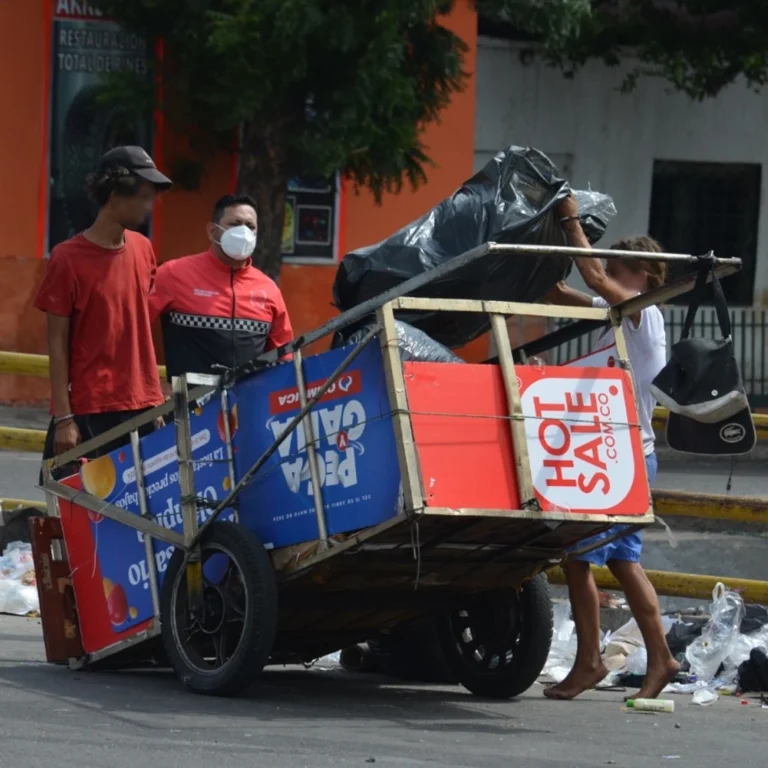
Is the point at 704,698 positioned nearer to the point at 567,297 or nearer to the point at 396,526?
the point at 567,297

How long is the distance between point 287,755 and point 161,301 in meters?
2.26

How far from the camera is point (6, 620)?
8.16 m

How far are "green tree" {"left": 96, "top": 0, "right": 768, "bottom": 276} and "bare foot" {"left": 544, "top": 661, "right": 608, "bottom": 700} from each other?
8.94 metres

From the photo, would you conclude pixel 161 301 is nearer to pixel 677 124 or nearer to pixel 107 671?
pixel 107 671

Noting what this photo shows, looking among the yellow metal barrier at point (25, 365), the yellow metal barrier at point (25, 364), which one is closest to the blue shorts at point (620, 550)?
the yellow metal barrier at point (25, 365)

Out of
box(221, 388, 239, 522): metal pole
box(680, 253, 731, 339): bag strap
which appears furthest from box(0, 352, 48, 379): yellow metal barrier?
box(680, 253, 731, 339): bag strap

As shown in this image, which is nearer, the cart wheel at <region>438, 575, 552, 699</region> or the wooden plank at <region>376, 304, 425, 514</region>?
the wooden plank at <region>376, 304, 425, 514</region>

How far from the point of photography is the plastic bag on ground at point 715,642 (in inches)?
280

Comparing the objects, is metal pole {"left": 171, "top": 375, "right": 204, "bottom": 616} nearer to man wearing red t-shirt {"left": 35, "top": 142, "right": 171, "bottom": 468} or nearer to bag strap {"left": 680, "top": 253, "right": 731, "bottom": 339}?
man wearing red t-shirt {"left": 35, "top": 142, "right": 171, "bottom": 468}

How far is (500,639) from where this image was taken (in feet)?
21.1

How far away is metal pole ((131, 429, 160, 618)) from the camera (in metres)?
6.21

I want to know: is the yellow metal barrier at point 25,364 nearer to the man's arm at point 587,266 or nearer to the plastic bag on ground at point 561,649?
the plastic bag on ground at point 561,649

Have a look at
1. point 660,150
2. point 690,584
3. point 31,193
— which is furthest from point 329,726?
point 660,150

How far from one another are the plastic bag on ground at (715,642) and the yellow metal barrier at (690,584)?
276 millimetres
